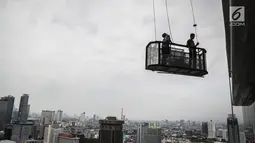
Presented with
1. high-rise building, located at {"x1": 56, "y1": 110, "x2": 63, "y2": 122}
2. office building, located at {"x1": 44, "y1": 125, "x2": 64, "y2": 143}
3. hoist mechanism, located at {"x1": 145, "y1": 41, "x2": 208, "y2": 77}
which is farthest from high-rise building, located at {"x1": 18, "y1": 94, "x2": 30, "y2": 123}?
hoist mechanism, located at {"x1": 145, "y1": 41, "x2": 208, "y2": 77}

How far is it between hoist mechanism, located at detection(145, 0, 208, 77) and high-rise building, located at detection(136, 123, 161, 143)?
55.8 meters

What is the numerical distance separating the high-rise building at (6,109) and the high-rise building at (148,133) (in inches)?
1729

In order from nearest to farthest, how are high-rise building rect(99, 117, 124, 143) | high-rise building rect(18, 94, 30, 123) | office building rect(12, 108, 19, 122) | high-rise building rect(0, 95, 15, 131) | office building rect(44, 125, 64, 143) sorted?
1. high-rise building rect(99, 117, 124, 143)
2. office building rect(44, 125, 64, 143)
3. high-rise building rect(0, 95, 15, 131)
4. office building rect(12, 108, 19, 122)
5. high-rise building rect(18, 94, 30, 123)

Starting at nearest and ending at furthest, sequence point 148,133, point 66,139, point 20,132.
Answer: point 148,133
point 66,139
point 20,132

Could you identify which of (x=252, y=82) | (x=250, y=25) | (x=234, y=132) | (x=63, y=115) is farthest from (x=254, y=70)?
(x=63, y=115)

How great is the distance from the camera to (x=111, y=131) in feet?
189

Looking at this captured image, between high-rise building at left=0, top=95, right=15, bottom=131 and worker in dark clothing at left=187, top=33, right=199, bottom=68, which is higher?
worker in dark clothing at left=187, top=33, right=199, bottom=68

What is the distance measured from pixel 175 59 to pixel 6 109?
7750cm

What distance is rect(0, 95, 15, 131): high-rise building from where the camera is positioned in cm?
6788

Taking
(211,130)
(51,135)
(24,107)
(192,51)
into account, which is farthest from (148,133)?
(192,51)

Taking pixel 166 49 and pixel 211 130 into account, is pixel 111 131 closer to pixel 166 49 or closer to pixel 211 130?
pixel 211 130

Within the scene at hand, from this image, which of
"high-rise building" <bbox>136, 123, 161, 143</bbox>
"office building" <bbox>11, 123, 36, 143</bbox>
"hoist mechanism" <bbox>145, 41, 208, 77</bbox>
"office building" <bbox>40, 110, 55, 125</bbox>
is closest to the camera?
"hoist mechanism" <bbox>145, 41, 208, 77</bbox>

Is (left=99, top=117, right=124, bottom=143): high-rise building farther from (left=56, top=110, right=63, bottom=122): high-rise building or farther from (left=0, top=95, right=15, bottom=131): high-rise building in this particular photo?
(left=56, top=110, right=63, bottom=122): high-rise building

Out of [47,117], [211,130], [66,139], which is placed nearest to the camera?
[211,130]
